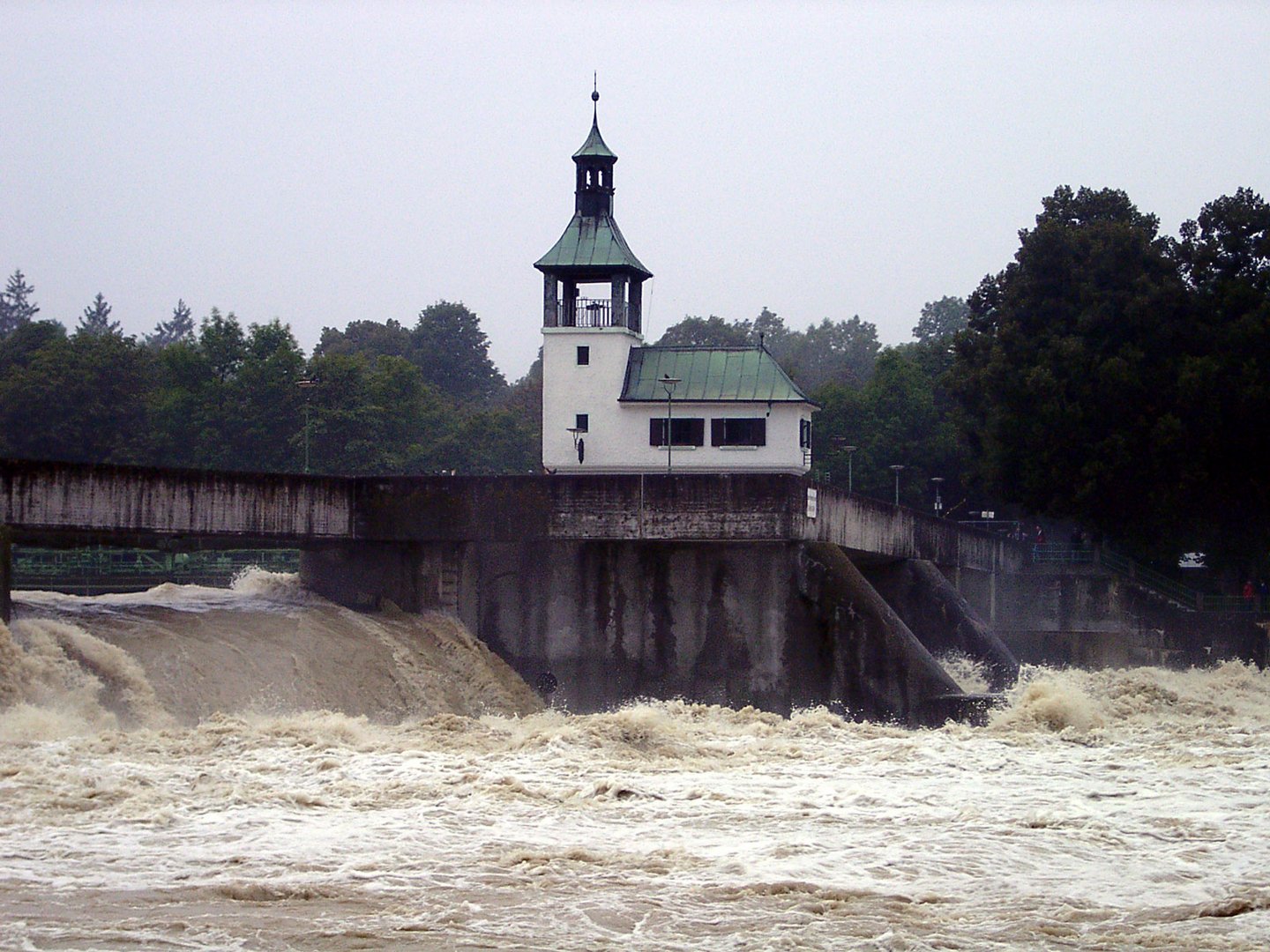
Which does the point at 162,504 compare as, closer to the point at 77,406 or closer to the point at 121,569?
the point at 121,569

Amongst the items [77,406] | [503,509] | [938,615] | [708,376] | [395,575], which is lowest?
[938,615]

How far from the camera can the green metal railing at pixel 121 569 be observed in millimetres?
44281

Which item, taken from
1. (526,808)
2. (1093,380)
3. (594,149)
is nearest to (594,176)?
(594,149)

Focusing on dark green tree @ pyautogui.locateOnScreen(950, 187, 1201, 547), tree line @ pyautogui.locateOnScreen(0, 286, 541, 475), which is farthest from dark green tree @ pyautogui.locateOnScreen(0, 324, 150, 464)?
dark green tree @ pyautogui.locateOnScreen(950, 187, 1201, 547)

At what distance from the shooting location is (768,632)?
1118 inches

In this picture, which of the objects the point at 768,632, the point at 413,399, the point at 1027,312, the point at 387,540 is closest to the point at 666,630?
the point at 768,632

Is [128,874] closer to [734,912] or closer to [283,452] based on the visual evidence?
[734,912]

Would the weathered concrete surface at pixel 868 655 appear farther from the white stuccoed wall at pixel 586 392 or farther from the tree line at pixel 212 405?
the tree line at pixel 212 405

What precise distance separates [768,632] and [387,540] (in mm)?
6913

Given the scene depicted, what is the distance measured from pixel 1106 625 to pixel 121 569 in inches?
1106

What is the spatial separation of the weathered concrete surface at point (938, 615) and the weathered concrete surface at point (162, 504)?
44.7ft

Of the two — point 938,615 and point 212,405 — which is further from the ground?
point 212,405

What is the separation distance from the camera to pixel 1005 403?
49.2 meters

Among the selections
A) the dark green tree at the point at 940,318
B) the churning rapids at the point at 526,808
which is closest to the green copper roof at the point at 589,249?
the churning rapids at the point at 526,808
